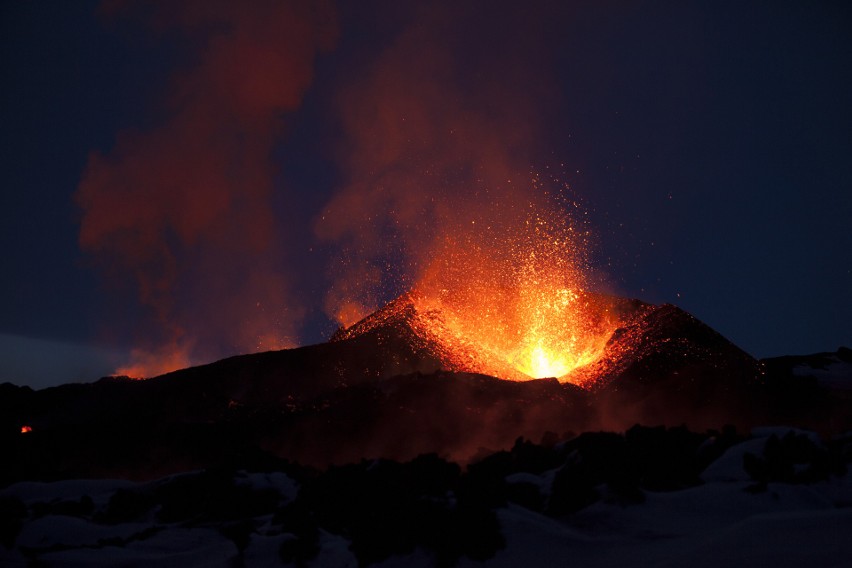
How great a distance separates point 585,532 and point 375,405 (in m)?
19.9

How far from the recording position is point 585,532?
34.4 feet

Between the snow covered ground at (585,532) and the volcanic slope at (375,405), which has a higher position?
Answer: the volcanic slope at (375,405)

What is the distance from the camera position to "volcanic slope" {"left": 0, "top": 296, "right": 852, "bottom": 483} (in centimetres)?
2777

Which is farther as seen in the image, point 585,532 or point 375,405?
point 375,405

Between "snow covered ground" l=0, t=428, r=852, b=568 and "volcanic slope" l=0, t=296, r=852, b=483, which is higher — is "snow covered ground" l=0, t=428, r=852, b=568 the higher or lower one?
the lower one

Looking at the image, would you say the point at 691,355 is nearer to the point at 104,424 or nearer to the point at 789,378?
the point at 789,378

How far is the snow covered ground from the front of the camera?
27.6ft

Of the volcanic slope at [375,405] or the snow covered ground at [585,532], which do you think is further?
the volcanic slope at [375,405]

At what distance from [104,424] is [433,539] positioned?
25459 millimetres

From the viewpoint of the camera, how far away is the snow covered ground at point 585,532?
841cm

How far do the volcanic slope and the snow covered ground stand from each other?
8898 millimetres

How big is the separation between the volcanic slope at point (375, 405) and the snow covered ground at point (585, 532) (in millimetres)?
8898

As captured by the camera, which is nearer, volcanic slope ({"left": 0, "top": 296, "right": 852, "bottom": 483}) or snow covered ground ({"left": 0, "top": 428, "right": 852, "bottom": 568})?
snow covered ground ({"left": 0, "top": 428, "right": 852, "bottom": 568})

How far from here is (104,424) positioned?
31219 millimetres
